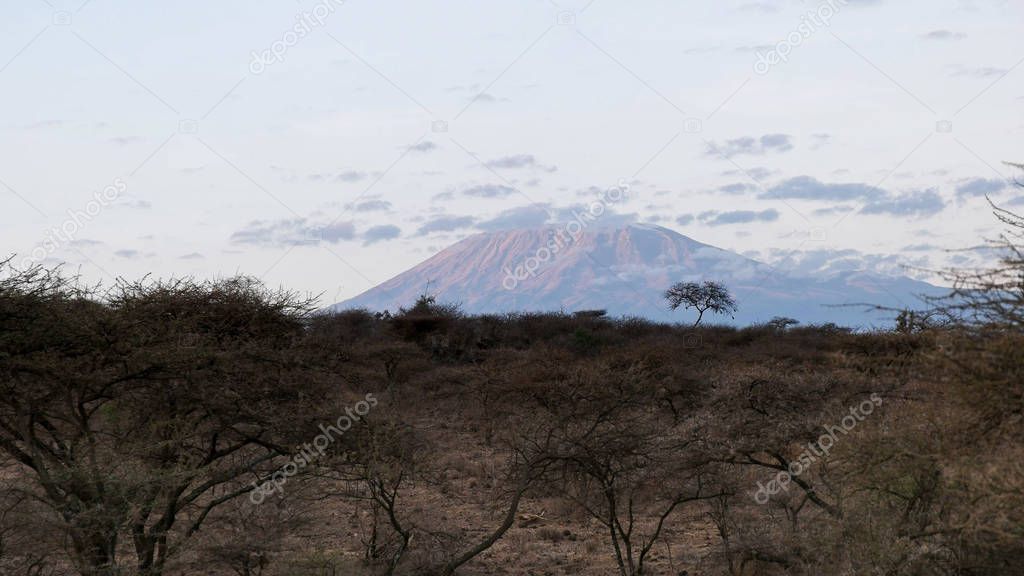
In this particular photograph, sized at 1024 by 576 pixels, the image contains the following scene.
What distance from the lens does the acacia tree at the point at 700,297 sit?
6109 centimetres

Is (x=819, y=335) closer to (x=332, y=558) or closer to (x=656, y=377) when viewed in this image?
(x=656, y=377)

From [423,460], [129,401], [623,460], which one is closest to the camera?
[129,401]

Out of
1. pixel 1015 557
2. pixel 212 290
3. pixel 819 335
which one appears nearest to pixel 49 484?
pixel 212 290

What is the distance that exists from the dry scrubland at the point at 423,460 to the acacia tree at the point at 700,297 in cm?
4129

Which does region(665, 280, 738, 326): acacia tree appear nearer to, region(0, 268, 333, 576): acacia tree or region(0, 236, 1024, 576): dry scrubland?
region(0, 236, 1024, 576): dry scrubland

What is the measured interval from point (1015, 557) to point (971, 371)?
282 centimetres

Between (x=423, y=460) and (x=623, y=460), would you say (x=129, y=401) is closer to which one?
(x=423, y=460)

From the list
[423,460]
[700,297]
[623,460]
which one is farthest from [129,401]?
[700,297]

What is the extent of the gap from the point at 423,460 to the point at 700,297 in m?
48.7

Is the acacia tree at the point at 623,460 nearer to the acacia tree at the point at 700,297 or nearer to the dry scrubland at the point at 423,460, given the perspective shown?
the dry scrubland at the point at 423,460

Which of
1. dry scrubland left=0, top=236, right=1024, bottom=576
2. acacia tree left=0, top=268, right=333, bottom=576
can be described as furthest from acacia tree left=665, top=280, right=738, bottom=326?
acacia tree left=0, top=268, right=333, bottom=576

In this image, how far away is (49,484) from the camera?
10.6 meters

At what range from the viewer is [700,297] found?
61.3 metres

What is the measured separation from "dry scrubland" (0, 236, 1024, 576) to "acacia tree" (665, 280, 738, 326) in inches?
1626
